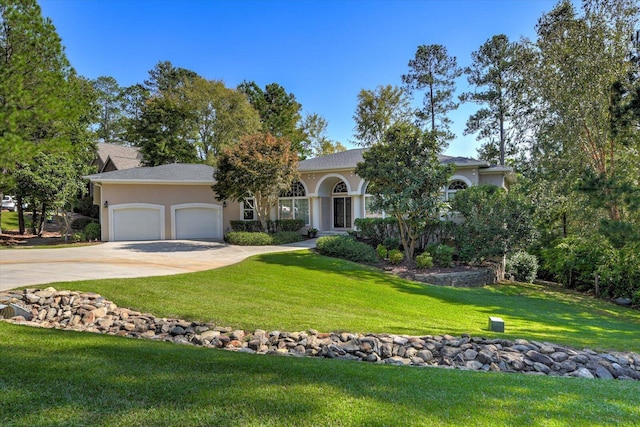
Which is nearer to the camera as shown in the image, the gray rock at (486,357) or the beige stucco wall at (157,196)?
the gray rock at (486,357)

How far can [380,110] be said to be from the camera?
1299 inches

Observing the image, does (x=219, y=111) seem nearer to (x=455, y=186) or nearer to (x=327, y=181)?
(x=327, y=181)

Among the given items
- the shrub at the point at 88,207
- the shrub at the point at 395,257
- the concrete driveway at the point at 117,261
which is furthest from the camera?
the shrub at the point at 88,207

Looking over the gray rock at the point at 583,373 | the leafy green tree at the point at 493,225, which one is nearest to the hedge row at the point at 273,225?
the leafy green tree at the point at 493,225

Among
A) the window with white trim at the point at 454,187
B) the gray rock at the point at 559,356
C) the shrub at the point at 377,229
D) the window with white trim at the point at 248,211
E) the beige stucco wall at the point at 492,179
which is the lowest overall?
the gray rock at the point at 559,356

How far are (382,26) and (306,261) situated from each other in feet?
38.4

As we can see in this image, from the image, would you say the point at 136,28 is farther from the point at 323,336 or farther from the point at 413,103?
the point at 413,103

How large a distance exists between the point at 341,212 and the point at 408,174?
9291mm

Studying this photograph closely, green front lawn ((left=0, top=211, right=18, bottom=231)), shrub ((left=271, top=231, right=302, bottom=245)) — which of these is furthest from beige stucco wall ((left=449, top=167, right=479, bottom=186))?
green front lawn ((left=0, top=211, right=18, bottom=231))

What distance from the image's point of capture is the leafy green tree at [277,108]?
37.8m

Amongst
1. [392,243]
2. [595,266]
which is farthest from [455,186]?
[595,266]

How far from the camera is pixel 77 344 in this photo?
4312 mm

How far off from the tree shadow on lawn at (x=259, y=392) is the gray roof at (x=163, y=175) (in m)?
17.0

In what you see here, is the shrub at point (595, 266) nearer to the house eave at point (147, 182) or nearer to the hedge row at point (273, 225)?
the hedge row at point (273, 225)
